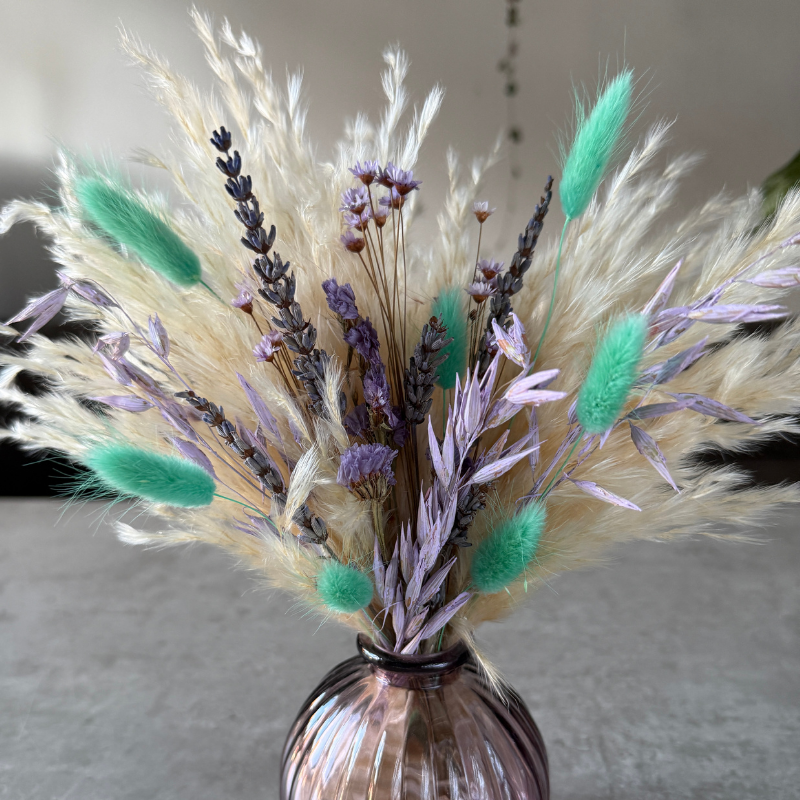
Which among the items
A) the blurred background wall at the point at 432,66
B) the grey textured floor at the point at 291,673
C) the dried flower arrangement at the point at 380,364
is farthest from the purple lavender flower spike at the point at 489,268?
the blurred background wall at the point at 432,66

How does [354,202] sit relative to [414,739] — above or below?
above

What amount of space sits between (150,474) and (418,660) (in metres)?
0.17

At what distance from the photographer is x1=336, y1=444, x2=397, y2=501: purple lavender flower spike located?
313 mm

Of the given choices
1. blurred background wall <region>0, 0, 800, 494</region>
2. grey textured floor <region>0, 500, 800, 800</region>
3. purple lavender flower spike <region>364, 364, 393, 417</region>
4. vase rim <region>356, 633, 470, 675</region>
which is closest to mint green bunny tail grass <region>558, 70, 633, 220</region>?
purple lavender flower spike <region>364, 364, 393, 417</region>

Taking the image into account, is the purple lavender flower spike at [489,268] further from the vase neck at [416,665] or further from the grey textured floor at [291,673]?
the grey textured floor at [291,673]

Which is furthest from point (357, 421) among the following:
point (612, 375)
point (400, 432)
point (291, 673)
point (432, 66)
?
point (432, 66)

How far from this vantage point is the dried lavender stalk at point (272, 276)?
302 millimetres

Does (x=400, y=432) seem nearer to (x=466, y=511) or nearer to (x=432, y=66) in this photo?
(x=466, y=511)

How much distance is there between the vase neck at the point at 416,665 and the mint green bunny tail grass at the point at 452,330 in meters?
0.14

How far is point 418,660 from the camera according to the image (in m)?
0.39

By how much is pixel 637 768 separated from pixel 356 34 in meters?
1.33

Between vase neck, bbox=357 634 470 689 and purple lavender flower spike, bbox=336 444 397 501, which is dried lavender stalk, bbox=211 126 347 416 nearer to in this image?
purple lavender flower spike, bbox=336 444 397 501

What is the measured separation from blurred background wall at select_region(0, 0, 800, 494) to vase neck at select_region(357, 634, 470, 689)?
1200mm

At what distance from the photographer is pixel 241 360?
368 mm
